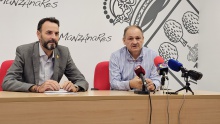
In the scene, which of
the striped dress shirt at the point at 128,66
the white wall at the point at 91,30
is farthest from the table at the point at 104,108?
the white wall at the point at 91,30

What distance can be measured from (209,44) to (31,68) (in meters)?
2.63

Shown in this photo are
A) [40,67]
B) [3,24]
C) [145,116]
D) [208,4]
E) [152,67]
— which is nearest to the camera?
[145,116]

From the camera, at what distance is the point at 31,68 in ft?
8.34

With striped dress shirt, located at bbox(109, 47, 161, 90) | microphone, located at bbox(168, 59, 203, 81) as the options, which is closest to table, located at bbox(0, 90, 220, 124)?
microphone, located at bbox(168, 59, 203, 81)

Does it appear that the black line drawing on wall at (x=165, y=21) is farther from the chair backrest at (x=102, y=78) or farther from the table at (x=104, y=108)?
the table at (x=104, y=108)

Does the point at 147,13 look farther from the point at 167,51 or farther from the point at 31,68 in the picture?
the point at 31,68

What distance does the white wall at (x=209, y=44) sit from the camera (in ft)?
12.6

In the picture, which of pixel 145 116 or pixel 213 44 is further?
pixel 213 44

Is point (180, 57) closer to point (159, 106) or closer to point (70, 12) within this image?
point (70, 12)

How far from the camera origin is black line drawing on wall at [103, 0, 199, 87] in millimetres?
3795

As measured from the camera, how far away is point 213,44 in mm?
3896

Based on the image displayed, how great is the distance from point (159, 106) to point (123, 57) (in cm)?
116

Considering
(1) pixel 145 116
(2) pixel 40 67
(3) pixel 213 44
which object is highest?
(3) pixel 213 44

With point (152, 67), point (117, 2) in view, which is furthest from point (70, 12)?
point (152, 67)
